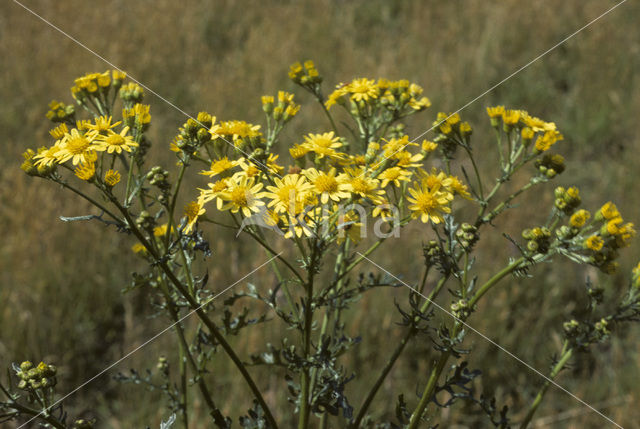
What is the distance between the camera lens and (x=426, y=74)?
6.20m

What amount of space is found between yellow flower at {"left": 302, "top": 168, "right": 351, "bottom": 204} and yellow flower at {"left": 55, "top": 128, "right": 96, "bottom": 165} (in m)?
0.66

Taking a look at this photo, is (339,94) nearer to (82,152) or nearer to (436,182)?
(436,182)

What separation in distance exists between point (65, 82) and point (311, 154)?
4728 millimetres

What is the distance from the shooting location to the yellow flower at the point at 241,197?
1605mm

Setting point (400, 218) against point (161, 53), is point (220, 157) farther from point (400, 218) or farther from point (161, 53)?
point (161, 53)

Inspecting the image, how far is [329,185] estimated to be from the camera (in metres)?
1.60

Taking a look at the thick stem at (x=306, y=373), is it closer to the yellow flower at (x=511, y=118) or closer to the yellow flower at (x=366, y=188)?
the yellow flower at (x=366, y=188)

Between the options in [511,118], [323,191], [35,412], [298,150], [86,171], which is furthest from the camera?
[511,118]

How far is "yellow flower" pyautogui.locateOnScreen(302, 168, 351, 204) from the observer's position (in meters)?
1.56

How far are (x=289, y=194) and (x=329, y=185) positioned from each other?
0.46 feet

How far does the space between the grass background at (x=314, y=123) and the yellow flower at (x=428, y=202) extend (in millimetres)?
1798

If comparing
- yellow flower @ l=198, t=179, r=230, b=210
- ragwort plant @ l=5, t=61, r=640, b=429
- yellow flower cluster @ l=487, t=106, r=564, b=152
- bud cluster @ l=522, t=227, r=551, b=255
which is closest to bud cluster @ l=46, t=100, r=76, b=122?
ragwort plant @ l=5, t=61, r=640, b=429

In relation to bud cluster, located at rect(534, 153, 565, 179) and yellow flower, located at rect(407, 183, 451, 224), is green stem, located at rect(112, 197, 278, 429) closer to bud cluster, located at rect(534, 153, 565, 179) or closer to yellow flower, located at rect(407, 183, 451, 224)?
yellow flower, located at rect(407, 183, 451, 224)

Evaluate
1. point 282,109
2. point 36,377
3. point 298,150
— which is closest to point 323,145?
point 298,150
